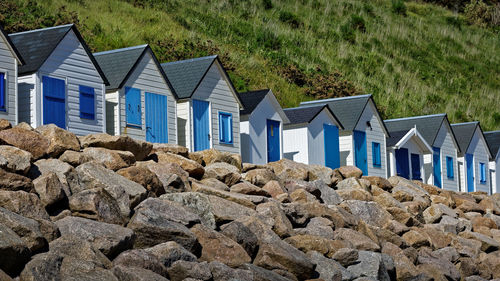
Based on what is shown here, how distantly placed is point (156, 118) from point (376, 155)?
12.1 m

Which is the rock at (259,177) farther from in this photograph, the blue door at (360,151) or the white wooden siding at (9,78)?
the blue door at (360,151)

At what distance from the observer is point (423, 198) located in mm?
22453

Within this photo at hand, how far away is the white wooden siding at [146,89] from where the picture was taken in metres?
23.1

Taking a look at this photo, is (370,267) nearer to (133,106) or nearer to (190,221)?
(190,221)

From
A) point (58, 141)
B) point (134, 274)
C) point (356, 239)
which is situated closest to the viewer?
point (134, 274)

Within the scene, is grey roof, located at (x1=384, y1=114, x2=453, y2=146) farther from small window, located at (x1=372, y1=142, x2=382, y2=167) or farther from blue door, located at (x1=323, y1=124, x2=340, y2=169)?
blue door, located at (x1=323, y1=124, x2=340, y2=169)

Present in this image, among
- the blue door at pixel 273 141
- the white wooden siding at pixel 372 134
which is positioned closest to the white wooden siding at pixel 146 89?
the blue door at pixel 273 141

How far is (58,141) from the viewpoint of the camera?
46.3ft

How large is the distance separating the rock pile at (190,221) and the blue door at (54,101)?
16.2ft

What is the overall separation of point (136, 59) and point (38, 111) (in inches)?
158

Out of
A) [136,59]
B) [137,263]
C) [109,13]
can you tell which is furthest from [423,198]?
[109,13]

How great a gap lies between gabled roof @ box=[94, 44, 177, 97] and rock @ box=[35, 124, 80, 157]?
27.9 ft

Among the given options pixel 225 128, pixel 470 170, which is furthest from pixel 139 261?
pixel 470 170

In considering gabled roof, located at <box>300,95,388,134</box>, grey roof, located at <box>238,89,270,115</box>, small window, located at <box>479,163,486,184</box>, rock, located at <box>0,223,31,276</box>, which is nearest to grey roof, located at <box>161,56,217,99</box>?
grey roof, located at <box>238,89,270,115</box>
